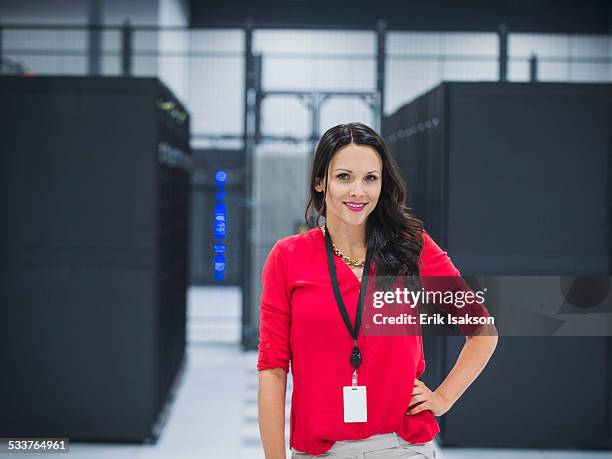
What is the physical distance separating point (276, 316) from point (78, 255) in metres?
2.93

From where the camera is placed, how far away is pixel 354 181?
68.4 inches

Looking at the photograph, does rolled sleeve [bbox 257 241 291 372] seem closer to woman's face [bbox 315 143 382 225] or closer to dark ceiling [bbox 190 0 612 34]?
woman's face [bbox 315 143 382 225]

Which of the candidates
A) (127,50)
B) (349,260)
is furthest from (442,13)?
(349,260)

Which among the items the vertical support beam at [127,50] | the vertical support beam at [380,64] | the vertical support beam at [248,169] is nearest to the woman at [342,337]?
the vertical support beam at [248,169]

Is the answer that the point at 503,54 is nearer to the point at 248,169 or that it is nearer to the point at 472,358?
the point at 248,169

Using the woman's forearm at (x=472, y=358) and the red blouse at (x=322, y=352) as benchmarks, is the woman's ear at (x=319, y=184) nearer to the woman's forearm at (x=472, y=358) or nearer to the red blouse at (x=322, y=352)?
the red blouse at (x=322, y=352)

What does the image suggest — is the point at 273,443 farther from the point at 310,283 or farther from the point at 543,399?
the point at 543,399

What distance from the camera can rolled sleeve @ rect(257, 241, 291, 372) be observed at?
175 cm

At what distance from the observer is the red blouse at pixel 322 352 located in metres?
1.72

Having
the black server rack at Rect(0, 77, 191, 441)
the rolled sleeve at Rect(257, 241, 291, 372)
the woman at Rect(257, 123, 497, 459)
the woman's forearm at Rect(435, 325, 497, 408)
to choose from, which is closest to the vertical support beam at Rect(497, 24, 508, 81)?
the black server rack at Rect(0, 77, 191, 441)

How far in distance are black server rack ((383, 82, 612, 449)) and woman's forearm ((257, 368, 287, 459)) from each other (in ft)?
8.87

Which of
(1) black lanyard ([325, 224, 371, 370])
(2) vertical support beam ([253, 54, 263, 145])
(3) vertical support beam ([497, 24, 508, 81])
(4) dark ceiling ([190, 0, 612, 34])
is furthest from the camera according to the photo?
(4) dark ceiling ([190, 0, 612, 34])

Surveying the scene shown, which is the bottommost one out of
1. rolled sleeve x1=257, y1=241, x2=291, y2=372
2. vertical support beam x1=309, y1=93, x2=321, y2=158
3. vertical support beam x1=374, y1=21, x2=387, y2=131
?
rolled sleeve x1=257, y1=241, x2=291, y2=372

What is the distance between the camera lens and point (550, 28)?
11.4 metres
